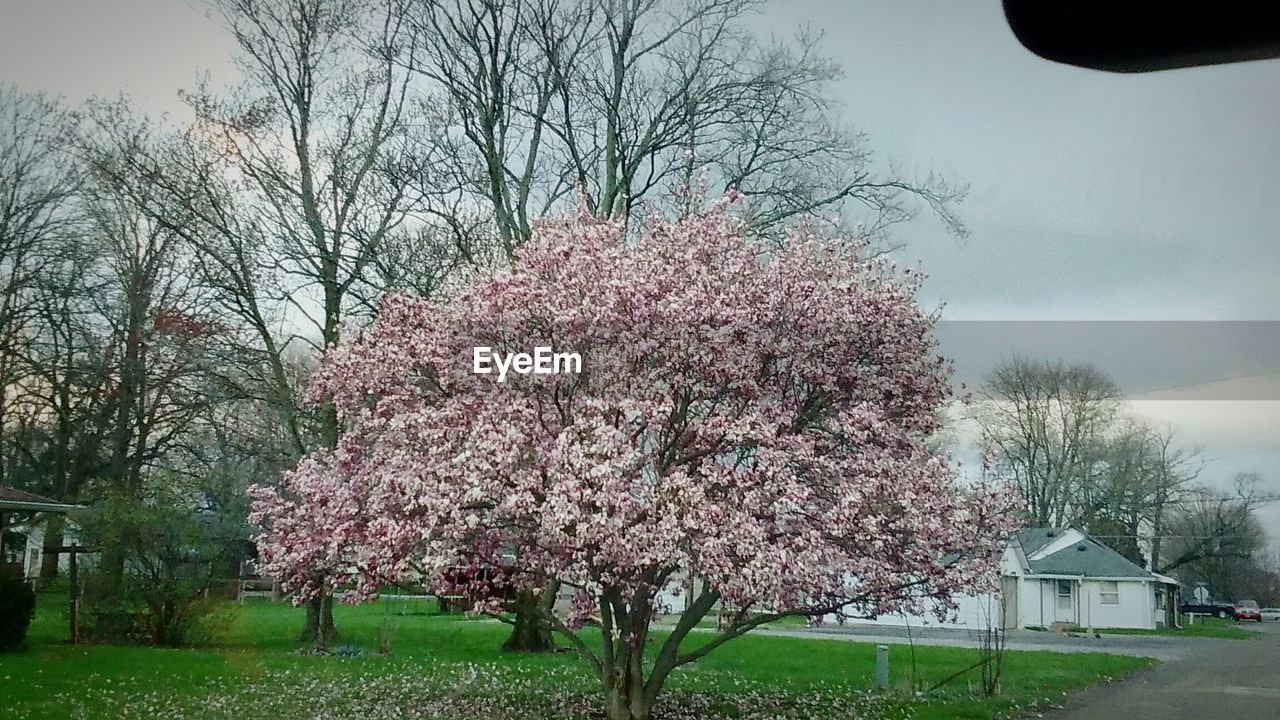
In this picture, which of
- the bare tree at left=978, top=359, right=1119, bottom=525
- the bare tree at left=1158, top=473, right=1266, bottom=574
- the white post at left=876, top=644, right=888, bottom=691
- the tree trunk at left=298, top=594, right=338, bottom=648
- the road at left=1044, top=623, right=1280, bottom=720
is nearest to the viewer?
the road at left=1044, top=623, right=1280, bottom=720

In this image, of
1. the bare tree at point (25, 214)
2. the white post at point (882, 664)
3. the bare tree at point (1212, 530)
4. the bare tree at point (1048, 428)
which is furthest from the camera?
the bare tree at point (25, 214)

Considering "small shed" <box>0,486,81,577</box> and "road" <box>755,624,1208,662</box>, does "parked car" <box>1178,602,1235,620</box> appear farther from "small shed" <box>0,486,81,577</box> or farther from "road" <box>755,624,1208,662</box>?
"small shed" <box>0,486,81,577</box>

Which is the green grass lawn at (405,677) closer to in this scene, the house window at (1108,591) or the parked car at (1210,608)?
the house window at (1108,591)

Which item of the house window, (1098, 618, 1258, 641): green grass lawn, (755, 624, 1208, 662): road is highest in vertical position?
the house window

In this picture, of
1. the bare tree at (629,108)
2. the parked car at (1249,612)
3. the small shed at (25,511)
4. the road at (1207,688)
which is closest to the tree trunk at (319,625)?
the small shed at (25,511)

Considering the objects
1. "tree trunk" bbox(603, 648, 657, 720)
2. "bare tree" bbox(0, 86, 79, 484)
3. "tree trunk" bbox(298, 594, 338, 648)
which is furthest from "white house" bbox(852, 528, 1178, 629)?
"bare tree" bbox(0, 86, 79, 484)

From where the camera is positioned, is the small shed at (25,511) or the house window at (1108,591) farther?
the small shed at (25,511)

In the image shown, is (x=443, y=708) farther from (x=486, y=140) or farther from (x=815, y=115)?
(x=815, y=115)
